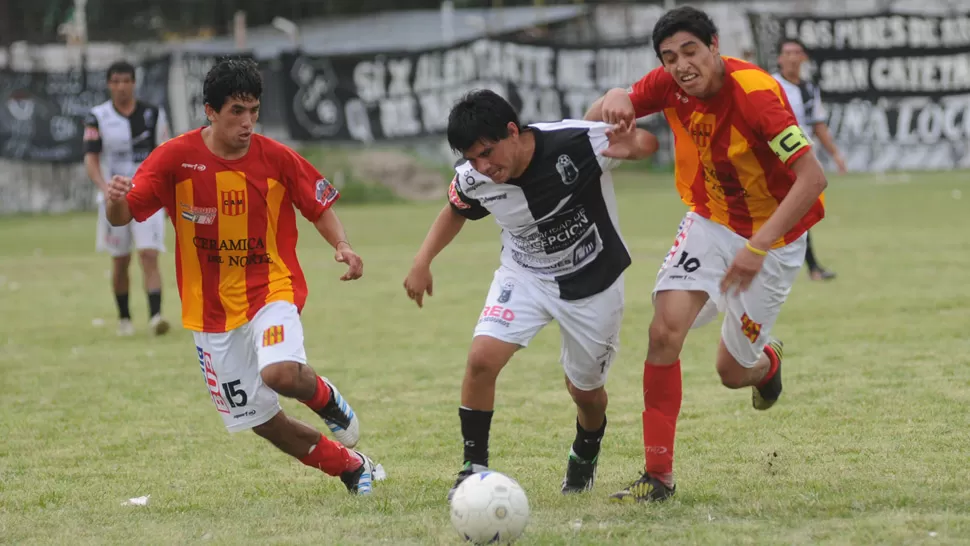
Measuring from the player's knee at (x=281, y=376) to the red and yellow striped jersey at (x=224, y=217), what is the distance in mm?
386

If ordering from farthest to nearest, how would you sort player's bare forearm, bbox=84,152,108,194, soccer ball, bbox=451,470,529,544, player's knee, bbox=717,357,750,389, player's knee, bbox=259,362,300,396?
player's bare forearm, bbox=84,152,108,194, player's knee, bbox=717,357,750,389, player's knee, bbox=259,362,300,396, soccer ball, bbox=451,470,529,544

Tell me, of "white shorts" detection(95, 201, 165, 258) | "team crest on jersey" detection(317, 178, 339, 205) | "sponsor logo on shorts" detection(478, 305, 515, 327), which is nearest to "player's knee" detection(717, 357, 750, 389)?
"sponsor logo on shorts" detection(478, 305, 515, 327)

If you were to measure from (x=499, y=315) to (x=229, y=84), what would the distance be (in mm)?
1499

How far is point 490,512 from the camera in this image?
14.0ft

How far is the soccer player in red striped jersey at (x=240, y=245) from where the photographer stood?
17.4 ft

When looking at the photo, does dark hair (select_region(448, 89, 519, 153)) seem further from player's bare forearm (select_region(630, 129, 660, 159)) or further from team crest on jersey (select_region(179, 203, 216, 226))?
team crest on jersey (select_region(179, 203, 216, 226))

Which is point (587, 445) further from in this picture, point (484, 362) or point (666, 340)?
point (484, 362)

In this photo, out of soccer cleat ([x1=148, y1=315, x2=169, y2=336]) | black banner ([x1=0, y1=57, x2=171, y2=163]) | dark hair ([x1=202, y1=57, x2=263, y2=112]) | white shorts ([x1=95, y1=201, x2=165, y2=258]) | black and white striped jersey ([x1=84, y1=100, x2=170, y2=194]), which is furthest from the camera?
black banner ([x1=0, y1=57, x2=171, y2=163])

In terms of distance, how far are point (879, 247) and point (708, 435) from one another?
966 centimetres

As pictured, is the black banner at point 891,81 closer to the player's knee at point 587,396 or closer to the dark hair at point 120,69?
the dark hair at point 120,69

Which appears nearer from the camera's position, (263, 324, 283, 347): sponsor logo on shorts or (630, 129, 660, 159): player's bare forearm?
(630, 129, 660, 159): player's bare forearm

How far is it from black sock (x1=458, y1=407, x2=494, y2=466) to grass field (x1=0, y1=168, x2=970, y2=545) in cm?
27

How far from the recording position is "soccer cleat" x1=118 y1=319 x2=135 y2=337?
10.9 meters

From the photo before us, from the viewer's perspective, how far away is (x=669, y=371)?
5117 millimetres
